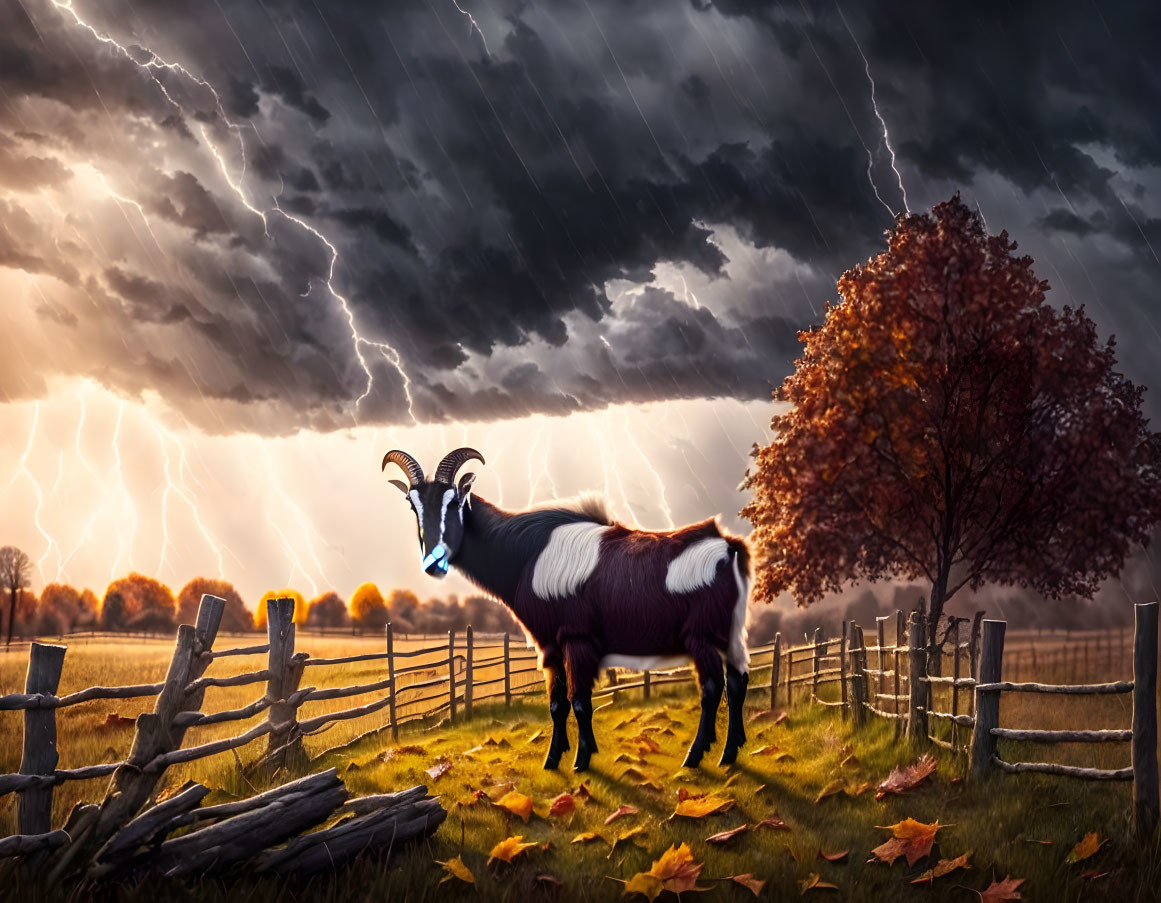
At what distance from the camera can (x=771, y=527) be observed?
1466cm

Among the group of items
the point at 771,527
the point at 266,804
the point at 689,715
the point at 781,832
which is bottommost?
the point at 689,715

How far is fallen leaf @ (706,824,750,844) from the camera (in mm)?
5723

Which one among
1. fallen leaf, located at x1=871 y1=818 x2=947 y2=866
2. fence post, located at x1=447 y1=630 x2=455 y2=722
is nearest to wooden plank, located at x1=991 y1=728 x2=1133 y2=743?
fallen leaf, located at x1=871 y1=818 x2=947 y2=866

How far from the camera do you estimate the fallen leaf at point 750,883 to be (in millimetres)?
4973

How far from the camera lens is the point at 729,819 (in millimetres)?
6504

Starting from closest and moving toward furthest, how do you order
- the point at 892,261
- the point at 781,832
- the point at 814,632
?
the point at 781,832
the point at 892,261
the point at 814,632

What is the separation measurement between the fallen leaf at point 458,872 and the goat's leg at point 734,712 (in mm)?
4006

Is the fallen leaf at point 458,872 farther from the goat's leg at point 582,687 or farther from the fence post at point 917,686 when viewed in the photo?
the fence post at point 917,686

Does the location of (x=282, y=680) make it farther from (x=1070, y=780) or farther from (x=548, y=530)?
(x=1070, y=780)

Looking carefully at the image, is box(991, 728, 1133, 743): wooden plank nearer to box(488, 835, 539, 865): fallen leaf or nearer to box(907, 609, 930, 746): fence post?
box(907, 609, 930, 746): fence post

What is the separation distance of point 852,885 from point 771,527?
32.0 feet

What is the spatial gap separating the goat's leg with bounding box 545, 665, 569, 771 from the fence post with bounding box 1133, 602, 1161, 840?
16.0 ft

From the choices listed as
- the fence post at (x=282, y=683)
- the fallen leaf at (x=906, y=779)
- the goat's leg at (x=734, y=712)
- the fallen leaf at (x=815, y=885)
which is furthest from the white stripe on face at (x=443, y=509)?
the fallen leaf at (x=815, y=885)

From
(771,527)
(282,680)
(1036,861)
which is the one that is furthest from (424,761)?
(771,527)
